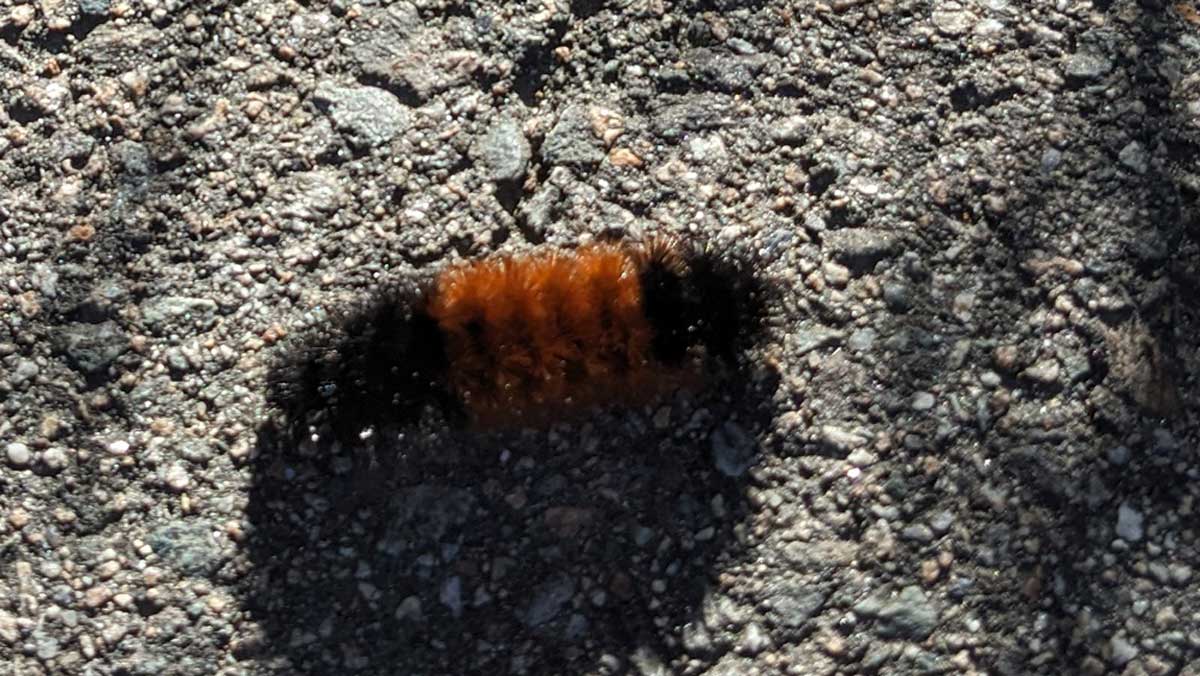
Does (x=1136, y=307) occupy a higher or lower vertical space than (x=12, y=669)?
higher

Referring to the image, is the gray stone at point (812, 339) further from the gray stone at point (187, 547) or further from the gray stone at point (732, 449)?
the gray stone at point (187, 547)

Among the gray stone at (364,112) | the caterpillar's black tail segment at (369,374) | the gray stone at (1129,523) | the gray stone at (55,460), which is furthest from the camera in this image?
the gray stone at (364,112)

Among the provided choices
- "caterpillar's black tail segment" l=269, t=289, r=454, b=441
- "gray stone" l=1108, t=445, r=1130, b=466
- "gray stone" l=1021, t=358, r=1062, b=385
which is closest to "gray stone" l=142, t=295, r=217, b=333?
"caterpillar's black tail segment" l=269, t=289, r=454, b=441

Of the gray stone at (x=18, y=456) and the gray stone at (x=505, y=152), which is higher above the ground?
the gray stone at (x=505, y=152)

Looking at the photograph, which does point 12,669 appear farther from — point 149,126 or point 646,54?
point 646,54

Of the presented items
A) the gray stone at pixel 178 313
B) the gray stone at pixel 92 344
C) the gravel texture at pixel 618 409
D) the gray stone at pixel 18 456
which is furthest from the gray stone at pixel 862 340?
the gray stone at pixel 18 456

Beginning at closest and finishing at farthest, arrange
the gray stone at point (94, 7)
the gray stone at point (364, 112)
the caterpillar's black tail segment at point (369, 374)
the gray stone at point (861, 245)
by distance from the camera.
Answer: the caterpillar's black tail segment at point (369, 374) → the gray stone at point (861, 245) → the gray stone at point (364, 112) → the gray stone at point (94, 7)

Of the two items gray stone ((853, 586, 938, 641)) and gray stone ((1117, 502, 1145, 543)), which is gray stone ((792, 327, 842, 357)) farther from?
gray stone ((1117, 502, 1145, 543))

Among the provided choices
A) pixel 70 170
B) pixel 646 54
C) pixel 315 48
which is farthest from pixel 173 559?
pixel 646 54
